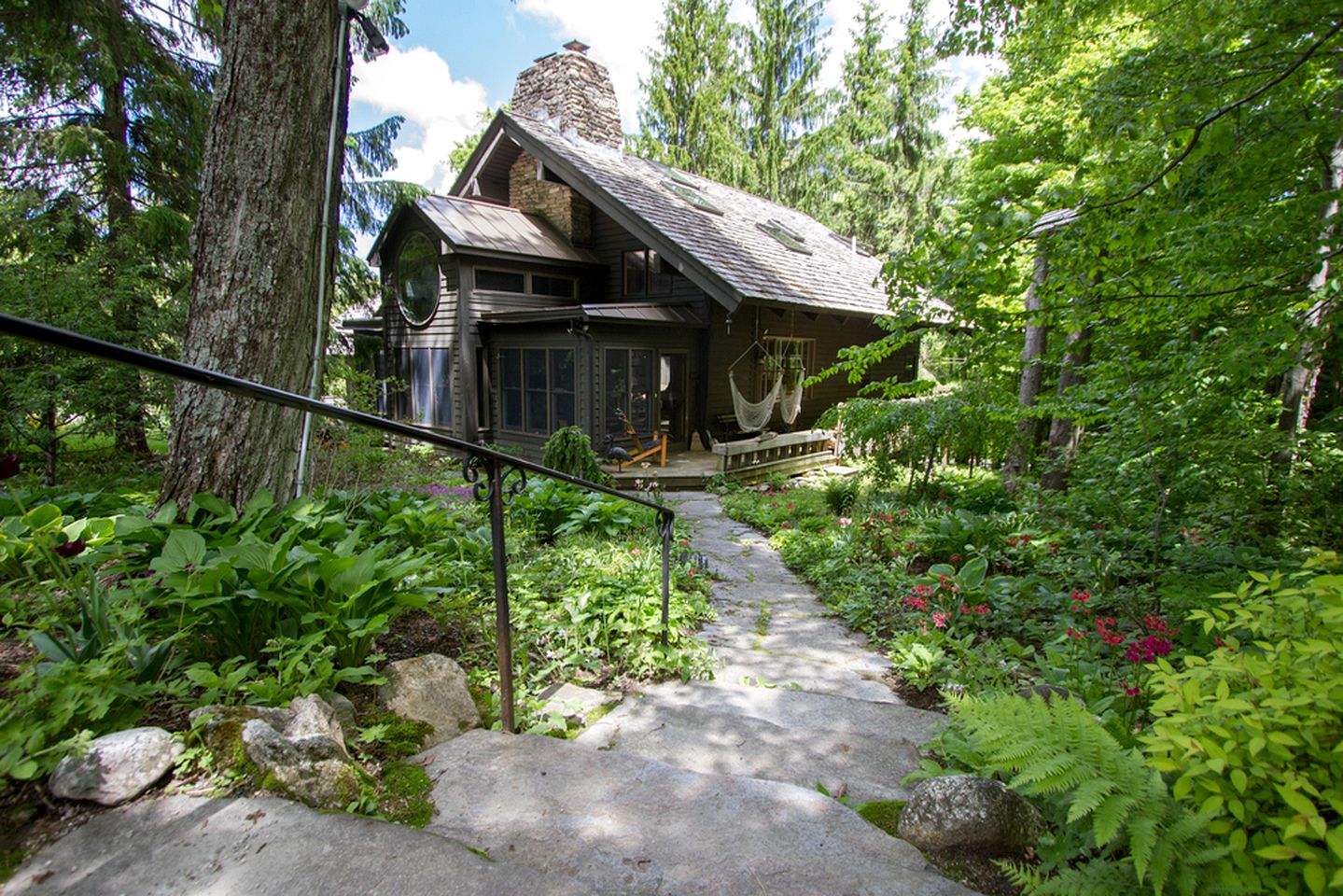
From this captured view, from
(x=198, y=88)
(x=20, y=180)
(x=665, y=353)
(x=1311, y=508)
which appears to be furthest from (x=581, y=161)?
(x=1311, y=508)

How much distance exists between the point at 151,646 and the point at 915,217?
28094 millimetres

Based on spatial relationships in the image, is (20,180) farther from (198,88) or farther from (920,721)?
(920,721)

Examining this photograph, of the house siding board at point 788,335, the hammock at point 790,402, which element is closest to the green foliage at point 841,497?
the house siding board at point 788,335

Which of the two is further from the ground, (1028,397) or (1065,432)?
(1028,397)

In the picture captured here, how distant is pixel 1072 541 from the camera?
4543mm

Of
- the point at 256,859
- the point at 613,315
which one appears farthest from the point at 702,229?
the point at 256,859

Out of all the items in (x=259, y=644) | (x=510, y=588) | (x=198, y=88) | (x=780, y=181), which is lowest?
(x=510, y=588)

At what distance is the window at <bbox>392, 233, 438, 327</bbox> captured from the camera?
40.6 feet

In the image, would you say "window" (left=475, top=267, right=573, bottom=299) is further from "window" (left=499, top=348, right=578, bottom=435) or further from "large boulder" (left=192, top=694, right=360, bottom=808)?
"large boulder" (left=192, top=694, right=360, bottom=808)

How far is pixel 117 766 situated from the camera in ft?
4.52

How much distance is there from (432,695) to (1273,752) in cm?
210

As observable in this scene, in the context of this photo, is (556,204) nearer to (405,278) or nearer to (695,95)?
(405,278)

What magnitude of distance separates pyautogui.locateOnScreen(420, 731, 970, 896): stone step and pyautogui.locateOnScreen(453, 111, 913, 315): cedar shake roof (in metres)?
8.51


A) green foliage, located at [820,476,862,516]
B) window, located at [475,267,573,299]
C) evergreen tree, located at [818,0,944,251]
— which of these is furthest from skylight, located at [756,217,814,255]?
evergreen tree, located at [818,0,944,251]
